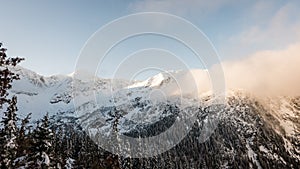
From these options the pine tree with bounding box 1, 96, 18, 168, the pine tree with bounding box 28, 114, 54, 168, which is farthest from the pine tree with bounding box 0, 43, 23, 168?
the pine tree with bounding box 28, 114, 54, 168

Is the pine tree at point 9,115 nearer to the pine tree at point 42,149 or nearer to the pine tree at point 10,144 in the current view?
the pine tree at point 10,144

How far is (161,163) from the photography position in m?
185

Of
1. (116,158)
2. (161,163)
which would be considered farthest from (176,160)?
(116,158)

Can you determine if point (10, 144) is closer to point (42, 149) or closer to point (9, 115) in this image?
point (9, 115)

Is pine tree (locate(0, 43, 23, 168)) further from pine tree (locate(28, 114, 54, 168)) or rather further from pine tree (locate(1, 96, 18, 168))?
pine tree (locate(28, 114, 54, 168))

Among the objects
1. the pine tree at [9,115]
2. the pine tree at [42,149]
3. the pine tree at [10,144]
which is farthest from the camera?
the pine tree at [42,149]

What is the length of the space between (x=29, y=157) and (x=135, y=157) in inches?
5369

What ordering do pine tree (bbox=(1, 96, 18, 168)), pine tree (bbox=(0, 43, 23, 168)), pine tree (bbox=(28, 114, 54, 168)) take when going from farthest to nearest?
pine tree (bbox=(28, 114, 54, 168)), pine tree (bbox=(1, 96, 18, 168)), pine tree (bbox=(0, 43, 23, 168))

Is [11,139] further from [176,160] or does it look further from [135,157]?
[176,160]

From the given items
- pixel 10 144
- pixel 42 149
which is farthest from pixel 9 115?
pixel 42 149

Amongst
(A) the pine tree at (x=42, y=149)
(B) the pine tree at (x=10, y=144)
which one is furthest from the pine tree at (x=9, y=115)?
(A) the pine tree at (x=42, y=149)

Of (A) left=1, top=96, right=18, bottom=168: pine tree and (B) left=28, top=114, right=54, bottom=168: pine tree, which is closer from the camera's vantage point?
(A) left=1, top=96, right=18, bottom=168: pine tree

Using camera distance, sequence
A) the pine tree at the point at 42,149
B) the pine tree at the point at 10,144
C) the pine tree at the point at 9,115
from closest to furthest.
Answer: the pine tree at the point at 9,115
the pine tree at the point at 10,144
the pine tree at the point at 42,149

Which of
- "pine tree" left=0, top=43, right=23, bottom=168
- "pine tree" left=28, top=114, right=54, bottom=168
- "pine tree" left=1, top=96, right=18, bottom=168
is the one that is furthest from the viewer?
"pine tree" left=28, top=114, right=54, bottom=168
